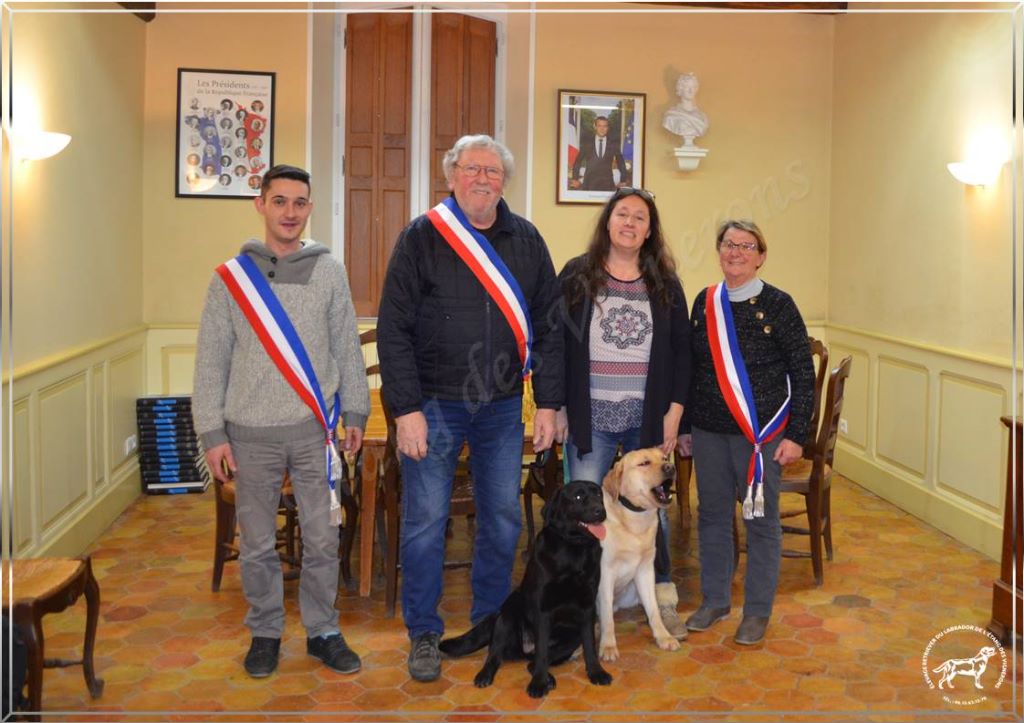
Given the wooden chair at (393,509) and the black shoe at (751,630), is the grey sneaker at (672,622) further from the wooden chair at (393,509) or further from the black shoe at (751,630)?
the wooden chair at (393,509)

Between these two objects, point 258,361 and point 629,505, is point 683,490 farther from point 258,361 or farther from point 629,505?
point 258,361

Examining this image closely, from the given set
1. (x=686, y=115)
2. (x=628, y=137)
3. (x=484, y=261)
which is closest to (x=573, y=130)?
(x=628, y=137)

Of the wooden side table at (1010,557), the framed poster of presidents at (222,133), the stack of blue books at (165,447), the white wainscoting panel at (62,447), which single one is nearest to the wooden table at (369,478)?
the white wainscoting panel at (62,447)

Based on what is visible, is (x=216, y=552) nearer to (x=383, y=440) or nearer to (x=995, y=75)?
(x=383, y=440)

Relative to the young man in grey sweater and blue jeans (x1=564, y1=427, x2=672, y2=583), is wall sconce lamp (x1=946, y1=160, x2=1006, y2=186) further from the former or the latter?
the young man in grey sweater

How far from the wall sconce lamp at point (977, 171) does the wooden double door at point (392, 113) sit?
2.60 metres

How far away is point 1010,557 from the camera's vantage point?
305 cm

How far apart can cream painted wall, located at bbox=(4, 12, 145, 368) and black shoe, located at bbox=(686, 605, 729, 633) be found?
8.09ft

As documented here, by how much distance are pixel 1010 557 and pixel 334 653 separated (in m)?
2.08

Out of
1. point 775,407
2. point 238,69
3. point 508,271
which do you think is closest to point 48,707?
point 508,271

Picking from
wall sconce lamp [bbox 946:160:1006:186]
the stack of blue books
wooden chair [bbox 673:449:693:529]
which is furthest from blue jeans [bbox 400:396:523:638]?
the stack of blue books

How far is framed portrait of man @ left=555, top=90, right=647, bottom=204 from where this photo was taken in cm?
553

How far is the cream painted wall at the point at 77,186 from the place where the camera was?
3.54 meters

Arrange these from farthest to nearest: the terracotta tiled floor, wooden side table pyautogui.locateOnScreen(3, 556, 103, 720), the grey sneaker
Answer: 1. the grey sneaker
2. the terracotta tiled floor
3. wooden side table pyautogui.locateOnScreen(3, 556, 103, 720)
